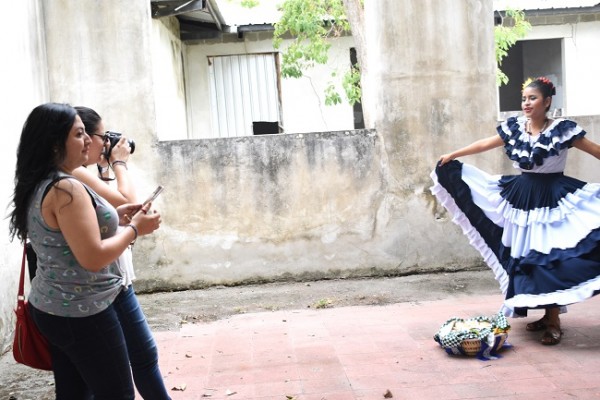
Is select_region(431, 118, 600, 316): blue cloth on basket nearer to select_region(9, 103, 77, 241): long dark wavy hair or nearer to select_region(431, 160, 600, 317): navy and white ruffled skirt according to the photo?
select_region(431, 160, 600, 317): navy and white ruffled skirt

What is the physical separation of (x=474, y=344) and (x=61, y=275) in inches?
114

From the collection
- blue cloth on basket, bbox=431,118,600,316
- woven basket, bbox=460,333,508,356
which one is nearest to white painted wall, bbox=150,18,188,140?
blue cloth on basket, bbox=431,118,600,316

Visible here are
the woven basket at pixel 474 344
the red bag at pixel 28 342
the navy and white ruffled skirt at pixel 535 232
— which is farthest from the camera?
the navy and white ruffled skirt at pixel 535 232

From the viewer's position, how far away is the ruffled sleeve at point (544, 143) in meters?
5.01

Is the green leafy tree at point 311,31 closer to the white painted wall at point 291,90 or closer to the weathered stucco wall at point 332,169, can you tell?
the white painted wall at point 291,90

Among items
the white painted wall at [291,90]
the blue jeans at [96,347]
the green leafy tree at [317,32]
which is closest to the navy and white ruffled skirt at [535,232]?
the blue jeans at [96,347]

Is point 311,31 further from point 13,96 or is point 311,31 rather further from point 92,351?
point 92,351

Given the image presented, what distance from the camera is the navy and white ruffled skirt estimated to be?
15.8 ft

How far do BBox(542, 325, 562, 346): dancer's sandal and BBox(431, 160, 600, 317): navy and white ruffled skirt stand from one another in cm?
21

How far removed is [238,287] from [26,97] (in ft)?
8.74

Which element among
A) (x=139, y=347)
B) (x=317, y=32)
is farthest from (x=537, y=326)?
(x=317, y=32)

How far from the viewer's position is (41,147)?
2648 millimetres

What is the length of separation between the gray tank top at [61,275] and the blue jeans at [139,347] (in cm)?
42

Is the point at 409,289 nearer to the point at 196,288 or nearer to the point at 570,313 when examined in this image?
the point at 570,313
